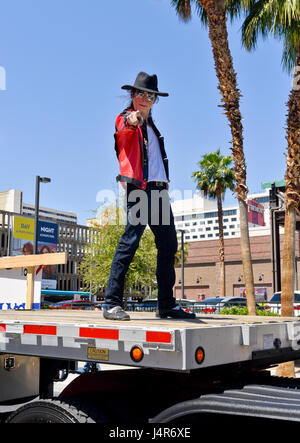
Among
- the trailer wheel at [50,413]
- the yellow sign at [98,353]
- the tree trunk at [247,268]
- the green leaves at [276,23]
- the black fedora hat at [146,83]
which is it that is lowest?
the trailer wheel at [50,413]

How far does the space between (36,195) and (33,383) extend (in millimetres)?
17704

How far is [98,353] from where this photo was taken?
252cm

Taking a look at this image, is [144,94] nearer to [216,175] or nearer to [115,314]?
[115,314]

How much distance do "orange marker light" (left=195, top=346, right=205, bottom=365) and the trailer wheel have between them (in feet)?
2.53

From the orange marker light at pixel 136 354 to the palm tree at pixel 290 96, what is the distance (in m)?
7.30

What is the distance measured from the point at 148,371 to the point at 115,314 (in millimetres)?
455

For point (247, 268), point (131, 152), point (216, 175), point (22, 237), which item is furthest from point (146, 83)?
point (22, 237)

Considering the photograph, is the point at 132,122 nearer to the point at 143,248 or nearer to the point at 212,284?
the point at 143,248

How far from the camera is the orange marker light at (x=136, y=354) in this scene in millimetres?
2354

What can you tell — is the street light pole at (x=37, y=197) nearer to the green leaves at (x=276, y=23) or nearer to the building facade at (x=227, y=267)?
the green leaves at (x=276, y=23)

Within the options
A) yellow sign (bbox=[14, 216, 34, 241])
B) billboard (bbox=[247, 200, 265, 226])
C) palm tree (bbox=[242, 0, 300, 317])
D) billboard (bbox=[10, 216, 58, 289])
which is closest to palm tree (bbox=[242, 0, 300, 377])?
palm tree (bbox=[242, 0, 300, 317])

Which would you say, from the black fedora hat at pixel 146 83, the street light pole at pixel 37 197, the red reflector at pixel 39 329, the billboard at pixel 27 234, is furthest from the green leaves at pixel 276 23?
the billboard at pixel 27 234

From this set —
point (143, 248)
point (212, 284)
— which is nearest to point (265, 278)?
point (212, 284)
